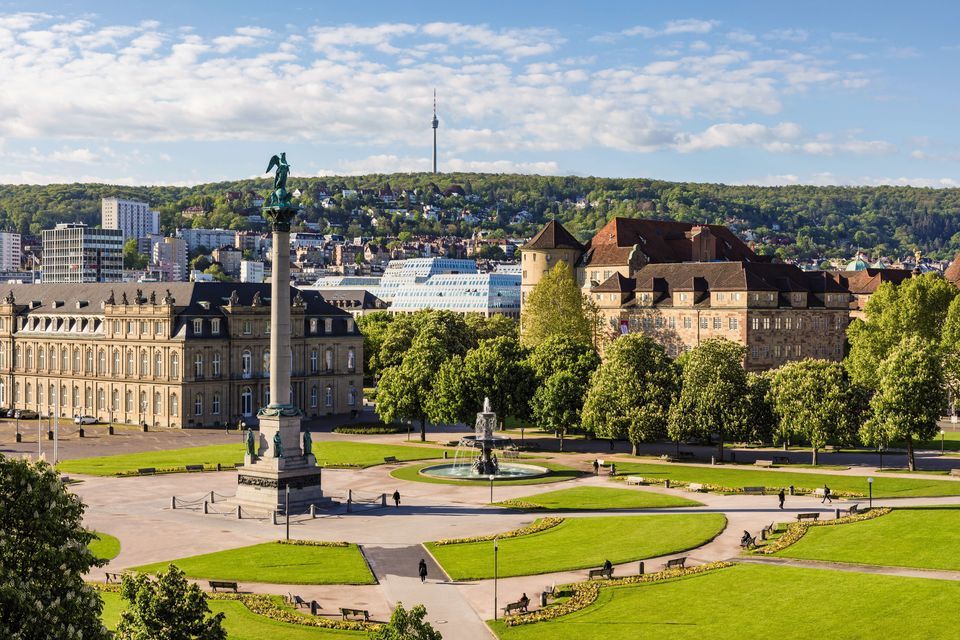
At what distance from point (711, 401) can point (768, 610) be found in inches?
2089

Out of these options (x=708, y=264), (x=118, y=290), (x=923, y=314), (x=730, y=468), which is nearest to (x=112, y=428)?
(x=118, y=290)

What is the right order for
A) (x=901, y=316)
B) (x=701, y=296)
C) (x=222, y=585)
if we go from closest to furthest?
1. (x=222, y=585)
2. (x=901, y=316)
3. (x=701, y=296)

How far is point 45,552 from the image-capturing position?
107ft

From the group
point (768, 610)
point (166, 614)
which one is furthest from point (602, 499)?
point (166, 614)

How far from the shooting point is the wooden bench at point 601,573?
60.1 meters

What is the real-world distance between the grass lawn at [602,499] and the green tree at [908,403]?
2445 centimetres

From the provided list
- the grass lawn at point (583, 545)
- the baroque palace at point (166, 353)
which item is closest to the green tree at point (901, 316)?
the grass lawn at point (583, 545)

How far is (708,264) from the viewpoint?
162 m

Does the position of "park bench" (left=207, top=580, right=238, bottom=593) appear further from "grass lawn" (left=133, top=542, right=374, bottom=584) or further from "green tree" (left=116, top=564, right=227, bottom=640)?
"green tree" (left=116, top=564, right=227, bottom=640)

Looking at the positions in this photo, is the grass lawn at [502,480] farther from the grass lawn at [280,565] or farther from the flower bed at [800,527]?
the grass lawn at [280,565]

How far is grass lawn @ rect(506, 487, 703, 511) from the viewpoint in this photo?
8256 cm

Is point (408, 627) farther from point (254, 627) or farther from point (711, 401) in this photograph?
point (711, 401)

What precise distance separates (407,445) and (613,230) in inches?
2918

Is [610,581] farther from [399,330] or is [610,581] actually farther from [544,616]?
[399,330]
